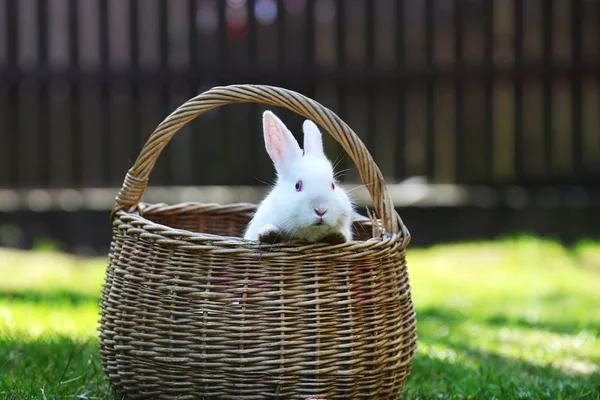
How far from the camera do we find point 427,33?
693 cm

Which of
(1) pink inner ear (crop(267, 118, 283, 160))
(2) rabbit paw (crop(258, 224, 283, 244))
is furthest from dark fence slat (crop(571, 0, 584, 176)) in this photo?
(2) rabbit paw (crop(258, 224, 283, 244))

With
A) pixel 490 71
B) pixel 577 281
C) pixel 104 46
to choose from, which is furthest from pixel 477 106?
pixel 104 46

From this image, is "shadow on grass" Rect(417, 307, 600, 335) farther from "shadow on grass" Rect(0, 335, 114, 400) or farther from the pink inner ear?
"shadow on grass" Rect(0, 335, 114, 400)

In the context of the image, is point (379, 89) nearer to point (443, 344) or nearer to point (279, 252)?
point (443, 344)

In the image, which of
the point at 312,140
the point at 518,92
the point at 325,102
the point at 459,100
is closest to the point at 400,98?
the point at 459,100

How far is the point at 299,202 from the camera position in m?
2.52

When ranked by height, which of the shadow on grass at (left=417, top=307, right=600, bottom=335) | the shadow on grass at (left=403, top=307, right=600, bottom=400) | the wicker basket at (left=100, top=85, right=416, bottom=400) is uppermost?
the wicker basket at (left=100, top=85, right=416, bottom=400)

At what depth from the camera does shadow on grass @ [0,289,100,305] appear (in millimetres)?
4391

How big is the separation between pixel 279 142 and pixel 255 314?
75 centimetres

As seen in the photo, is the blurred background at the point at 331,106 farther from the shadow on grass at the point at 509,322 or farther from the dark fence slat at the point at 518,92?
the shadow on grass at the point at 509,322

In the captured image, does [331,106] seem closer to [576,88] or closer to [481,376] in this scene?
[576,88]

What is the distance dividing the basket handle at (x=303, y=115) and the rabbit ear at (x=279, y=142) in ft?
0.66

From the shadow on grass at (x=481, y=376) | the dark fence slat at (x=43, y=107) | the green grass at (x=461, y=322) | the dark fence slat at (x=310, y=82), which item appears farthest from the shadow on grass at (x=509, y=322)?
the dark fence slat at (x=43, y=107)

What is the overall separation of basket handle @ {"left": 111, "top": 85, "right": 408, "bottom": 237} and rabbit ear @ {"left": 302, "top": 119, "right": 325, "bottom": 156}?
344mm
